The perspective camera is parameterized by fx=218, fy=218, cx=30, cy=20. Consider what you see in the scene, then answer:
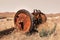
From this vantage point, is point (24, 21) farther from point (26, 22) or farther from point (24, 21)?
point (26, 22)

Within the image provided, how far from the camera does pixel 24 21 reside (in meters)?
11.0

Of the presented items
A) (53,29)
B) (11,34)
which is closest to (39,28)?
(53,29)

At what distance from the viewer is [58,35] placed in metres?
10.5

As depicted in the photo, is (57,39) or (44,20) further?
(44,20)

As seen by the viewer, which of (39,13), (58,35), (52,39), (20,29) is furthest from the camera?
(39,13)

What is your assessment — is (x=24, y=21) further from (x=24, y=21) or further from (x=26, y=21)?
(x=26, y=21)

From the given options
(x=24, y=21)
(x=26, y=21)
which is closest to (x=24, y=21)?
(x=24, y=21)

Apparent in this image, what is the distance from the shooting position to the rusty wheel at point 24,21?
419 inches

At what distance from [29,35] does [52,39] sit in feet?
4.34

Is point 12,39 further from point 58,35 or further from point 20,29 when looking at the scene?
point 58,35

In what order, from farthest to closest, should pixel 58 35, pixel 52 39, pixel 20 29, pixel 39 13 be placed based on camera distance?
1. pixel 39 13
2. pixel 20 29
3. pixel 58 35
4. pixel 52 39

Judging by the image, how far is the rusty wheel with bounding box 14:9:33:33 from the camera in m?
10.7

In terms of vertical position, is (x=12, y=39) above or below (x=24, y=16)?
below

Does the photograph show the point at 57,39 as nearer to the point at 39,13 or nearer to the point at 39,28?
the point at 39,28
